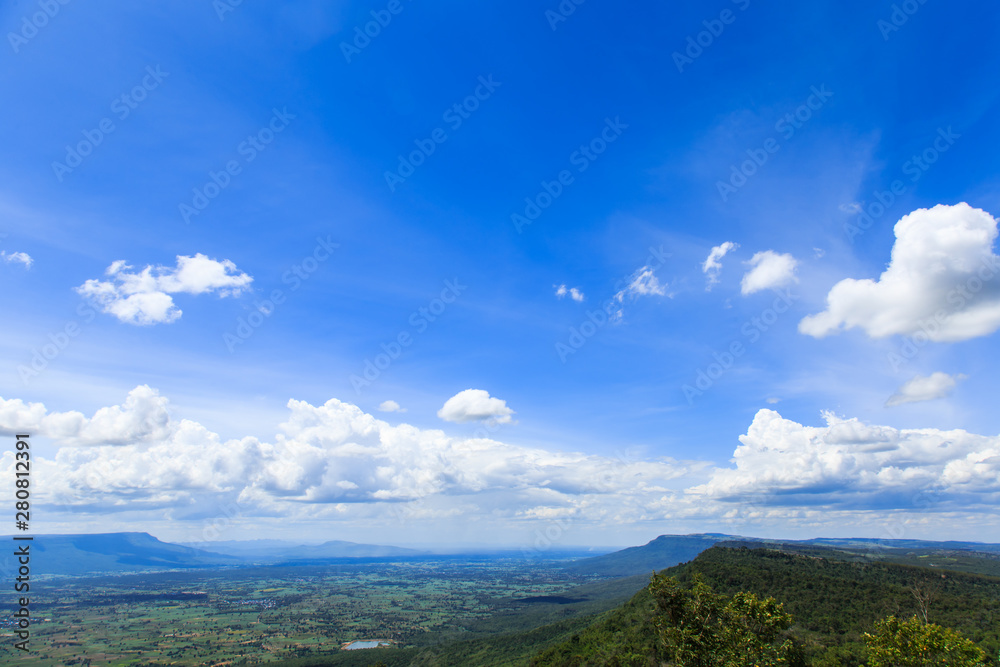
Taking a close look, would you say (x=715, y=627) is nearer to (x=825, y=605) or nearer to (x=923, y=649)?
(x=923, y=649)

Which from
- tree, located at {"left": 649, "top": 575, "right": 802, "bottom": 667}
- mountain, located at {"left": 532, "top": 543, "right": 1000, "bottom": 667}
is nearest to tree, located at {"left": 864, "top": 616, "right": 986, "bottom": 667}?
tree, located at {"left": 649, "top": 575, "right": 802, "bottom": 667}

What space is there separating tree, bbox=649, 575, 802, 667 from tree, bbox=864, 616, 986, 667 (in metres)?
7.59

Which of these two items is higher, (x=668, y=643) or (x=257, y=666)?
(x=668, y=643)

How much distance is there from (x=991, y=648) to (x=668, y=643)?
277 feet

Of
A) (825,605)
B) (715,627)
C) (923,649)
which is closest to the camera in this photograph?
(923,649)

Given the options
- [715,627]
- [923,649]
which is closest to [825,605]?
[923,649]

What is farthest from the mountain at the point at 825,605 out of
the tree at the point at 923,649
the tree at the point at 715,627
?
the tree at the point at 715,627

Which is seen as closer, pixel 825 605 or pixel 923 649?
pixel 923 649

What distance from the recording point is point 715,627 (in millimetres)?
43844

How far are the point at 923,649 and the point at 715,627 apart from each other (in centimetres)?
1611

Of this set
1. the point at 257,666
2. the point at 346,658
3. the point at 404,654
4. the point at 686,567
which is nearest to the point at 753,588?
the point at 686,567

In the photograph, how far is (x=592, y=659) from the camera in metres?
102

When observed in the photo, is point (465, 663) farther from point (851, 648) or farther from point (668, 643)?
point (668, 643)

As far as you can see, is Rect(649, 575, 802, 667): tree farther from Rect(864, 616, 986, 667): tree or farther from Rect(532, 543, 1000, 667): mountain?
Rect(532, 543, 1000, 667): mountain
